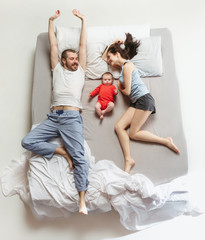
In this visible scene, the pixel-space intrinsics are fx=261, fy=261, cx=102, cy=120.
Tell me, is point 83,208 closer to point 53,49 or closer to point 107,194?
point 107,194

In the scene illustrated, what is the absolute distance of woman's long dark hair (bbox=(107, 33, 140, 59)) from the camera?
2.18 meters

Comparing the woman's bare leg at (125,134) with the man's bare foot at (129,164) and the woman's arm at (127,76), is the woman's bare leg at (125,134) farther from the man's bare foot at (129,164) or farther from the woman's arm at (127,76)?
the woman's arm at (127,76)

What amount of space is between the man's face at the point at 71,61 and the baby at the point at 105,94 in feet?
0.81

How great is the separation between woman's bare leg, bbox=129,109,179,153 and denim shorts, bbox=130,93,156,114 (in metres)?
0.03

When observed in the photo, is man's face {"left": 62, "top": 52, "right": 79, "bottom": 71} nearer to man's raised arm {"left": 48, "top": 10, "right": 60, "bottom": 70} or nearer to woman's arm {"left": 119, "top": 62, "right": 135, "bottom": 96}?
man's raised arm {"left": 48, "top": 10, "right": 60, "bottom": 70}

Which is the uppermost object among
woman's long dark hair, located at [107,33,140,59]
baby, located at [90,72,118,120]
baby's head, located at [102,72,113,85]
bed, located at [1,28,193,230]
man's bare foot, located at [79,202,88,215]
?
woman's long dark hair, located at [107,33,140,59]

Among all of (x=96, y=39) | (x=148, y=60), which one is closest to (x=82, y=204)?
(x=148, y=60)

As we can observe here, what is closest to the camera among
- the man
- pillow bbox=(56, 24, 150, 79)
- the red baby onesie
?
the man

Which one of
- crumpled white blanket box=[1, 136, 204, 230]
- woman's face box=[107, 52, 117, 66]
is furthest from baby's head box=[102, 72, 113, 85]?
crumpled white blanket box=[1, 136, 204, 230]

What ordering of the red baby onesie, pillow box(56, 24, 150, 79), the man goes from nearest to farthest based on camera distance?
the man < the red baby onesie < pillow box(56, 24, 150, 79)

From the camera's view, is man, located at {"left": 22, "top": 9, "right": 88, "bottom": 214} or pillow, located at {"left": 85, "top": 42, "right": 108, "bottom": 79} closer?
man, located at {"left": 22, "top": 9, "right": 88, "bottom": 214}

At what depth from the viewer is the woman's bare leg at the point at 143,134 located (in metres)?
2.01

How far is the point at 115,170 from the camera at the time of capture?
1.95 m

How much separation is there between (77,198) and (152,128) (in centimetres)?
79
